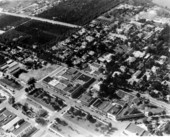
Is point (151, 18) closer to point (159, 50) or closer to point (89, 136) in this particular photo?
point (159, 50)

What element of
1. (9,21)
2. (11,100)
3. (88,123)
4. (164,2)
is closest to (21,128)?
(11,100)

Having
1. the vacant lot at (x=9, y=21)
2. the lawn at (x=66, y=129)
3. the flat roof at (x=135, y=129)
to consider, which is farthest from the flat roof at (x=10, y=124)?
the vacant lot at (x=9, y=21)

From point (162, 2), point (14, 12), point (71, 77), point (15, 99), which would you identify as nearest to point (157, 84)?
point (71, 77)

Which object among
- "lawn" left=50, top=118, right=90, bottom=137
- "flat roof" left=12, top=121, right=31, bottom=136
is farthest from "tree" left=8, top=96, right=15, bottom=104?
"lawn" left=50, top=118, right=90, bottom=137

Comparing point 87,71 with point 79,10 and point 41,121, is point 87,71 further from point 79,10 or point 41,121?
point 79,10

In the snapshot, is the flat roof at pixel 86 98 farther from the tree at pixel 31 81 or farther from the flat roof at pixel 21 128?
the tree at pixel 31 81
